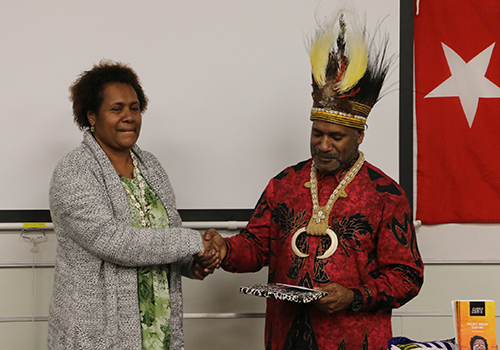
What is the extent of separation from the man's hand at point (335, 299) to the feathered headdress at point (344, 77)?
25.4 inches

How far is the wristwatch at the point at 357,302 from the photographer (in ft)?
6.05

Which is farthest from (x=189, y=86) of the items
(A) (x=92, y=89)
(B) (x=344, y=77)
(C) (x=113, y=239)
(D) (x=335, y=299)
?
(D) (x=335, y=299)

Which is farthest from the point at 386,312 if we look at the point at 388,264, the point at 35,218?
the point at 35,218

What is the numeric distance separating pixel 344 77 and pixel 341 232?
63 cm

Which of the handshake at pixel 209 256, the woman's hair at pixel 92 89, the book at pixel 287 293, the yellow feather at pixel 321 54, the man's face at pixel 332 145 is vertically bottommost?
the book at pixel 287 293

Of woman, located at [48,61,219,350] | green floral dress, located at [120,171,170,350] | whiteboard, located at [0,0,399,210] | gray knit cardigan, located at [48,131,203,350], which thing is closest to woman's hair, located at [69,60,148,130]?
woman, located at [48,61,219,350]

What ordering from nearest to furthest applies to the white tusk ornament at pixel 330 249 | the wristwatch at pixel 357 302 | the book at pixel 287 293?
the book at pixel 287 293
the wristwatch at pixel 357 302
the white tusk ornament at pixel 330 249

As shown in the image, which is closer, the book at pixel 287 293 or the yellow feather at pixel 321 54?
the book at pixel 287 293

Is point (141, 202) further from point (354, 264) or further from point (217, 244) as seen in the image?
point (354, 264)

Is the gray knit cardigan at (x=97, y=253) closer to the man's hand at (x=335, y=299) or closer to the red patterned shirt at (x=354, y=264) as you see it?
the red patterned shirt at (x=354, y=264)

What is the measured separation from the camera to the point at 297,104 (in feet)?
9.46

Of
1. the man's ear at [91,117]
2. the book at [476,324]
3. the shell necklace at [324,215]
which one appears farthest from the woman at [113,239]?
the book at [476,324]

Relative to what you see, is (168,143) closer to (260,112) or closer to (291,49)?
(260,112)

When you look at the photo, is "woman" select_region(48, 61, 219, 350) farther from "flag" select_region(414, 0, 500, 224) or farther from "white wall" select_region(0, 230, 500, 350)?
"flag" select_region(414, 0, 500, 224)
